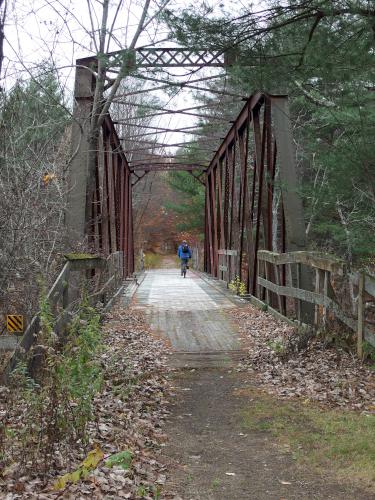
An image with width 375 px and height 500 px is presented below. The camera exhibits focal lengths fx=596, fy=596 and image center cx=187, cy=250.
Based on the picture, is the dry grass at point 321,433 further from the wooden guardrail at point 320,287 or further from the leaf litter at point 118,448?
the wooden guardrail at point 320,287

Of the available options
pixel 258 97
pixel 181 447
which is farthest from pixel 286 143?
pixel 181 447

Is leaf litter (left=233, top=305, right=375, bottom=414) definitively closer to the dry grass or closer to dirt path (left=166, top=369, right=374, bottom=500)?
the dry grass

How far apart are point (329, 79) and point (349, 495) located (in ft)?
15.5

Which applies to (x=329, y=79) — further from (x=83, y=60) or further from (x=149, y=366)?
(x=83, y=60)

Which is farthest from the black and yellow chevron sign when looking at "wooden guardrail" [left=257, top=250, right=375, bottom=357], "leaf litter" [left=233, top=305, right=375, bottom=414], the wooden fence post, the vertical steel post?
the wooden fence post

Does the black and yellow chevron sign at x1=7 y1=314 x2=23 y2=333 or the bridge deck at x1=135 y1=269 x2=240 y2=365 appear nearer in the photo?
the black and yellow chevron sign at x1=7 y1=314 x2=23 y2=333

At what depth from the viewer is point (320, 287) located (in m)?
7.81

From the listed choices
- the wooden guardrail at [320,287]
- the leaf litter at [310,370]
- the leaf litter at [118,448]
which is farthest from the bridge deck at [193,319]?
the wooden guardrail at [320,287]

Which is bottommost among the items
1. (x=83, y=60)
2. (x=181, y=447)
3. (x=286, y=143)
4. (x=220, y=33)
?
(x=181, y=447)

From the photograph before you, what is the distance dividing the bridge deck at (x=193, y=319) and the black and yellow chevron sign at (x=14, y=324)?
208cm

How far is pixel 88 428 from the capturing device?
15.0ft

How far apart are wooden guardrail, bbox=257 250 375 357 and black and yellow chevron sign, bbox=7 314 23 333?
12.5 ft

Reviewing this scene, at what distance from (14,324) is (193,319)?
3706 millimetres

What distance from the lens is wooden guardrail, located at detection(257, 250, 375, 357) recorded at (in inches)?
258
